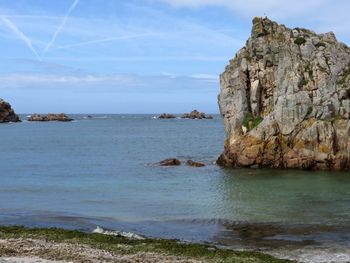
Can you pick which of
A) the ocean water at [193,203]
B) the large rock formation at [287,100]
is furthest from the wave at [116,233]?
the large rock formation at [287,100]

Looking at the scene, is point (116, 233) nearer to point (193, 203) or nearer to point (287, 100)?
point (193, 203)

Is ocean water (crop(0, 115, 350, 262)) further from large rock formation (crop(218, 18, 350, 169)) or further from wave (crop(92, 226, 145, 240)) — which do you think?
large rock formation (crop(218, 18, 350, 169))

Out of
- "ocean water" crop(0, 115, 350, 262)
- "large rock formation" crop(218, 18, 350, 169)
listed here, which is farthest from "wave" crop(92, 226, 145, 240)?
"large rock formation" crop(218, 18, 350, 169)

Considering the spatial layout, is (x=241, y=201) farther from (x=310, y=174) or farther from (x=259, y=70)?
(x=259, y=70)

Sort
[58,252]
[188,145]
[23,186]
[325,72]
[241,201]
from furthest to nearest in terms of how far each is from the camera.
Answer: [188,145], [325,72], [23,186], [241,201], [58,252]

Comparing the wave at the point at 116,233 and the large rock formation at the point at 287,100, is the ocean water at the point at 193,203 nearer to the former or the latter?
the wave at the point at 116,233

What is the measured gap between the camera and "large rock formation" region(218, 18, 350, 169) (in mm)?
60406

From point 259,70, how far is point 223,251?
46.8 m

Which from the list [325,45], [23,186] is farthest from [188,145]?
[23,186]

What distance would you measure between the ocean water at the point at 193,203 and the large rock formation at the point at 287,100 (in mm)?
3131

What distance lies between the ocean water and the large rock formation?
3131mm

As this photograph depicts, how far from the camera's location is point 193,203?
4153cm

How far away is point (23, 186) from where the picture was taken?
50875mm

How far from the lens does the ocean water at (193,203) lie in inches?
1188
